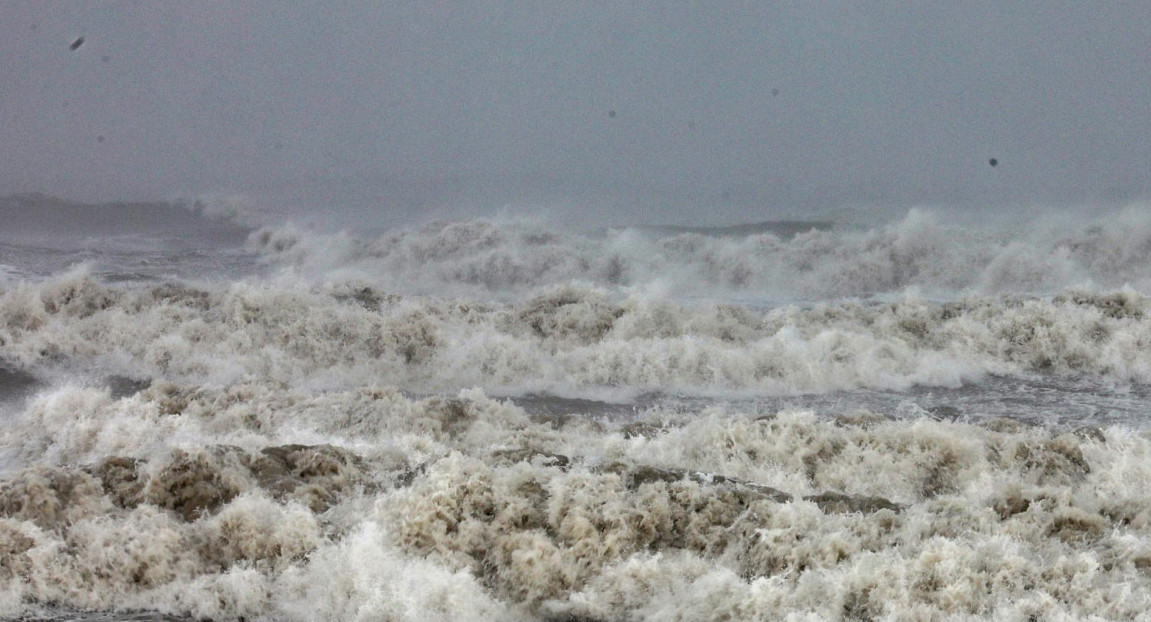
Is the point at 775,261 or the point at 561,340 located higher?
the point at 775,261

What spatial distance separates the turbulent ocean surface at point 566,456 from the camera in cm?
379

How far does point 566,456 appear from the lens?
5516 millimetres

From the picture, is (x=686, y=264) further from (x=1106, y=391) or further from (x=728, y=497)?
(x=728, y=497)

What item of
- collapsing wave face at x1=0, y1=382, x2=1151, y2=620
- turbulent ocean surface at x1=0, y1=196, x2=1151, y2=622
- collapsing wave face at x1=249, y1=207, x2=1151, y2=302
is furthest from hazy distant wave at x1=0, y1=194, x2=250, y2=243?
collapsing wave face at x1=0, y1=382, x2=1151, y2=620

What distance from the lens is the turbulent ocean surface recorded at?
12.4ft

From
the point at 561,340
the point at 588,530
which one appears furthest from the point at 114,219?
the point at 588,530

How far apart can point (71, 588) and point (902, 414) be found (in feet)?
22.4

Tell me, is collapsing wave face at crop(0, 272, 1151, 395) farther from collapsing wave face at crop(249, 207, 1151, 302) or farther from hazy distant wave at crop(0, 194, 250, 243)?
hazy distant wave at crop(0, 194, 250, 243)

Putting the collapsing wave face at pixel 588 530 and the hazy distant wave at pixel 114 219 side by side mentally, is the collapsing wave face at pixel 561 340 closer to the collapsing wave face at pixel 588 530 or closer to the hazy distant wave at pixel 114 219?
the collapsing wave face at pixel 588 530

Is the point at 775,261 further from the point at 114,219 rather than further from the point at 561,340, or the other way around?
the point at 114,219

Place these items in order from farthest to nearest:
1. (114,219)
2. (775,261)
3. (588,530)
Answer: (114,219) → (775,261) → (588,530)

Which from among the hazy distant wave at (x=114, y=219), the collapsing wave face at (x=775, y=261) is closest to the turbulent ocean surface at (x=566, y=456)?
the collapsing wave face at (x=775, y=261)

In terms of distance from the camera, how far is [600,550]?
416cm

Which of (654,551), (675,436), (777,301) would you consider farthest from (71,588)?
(777,301)
